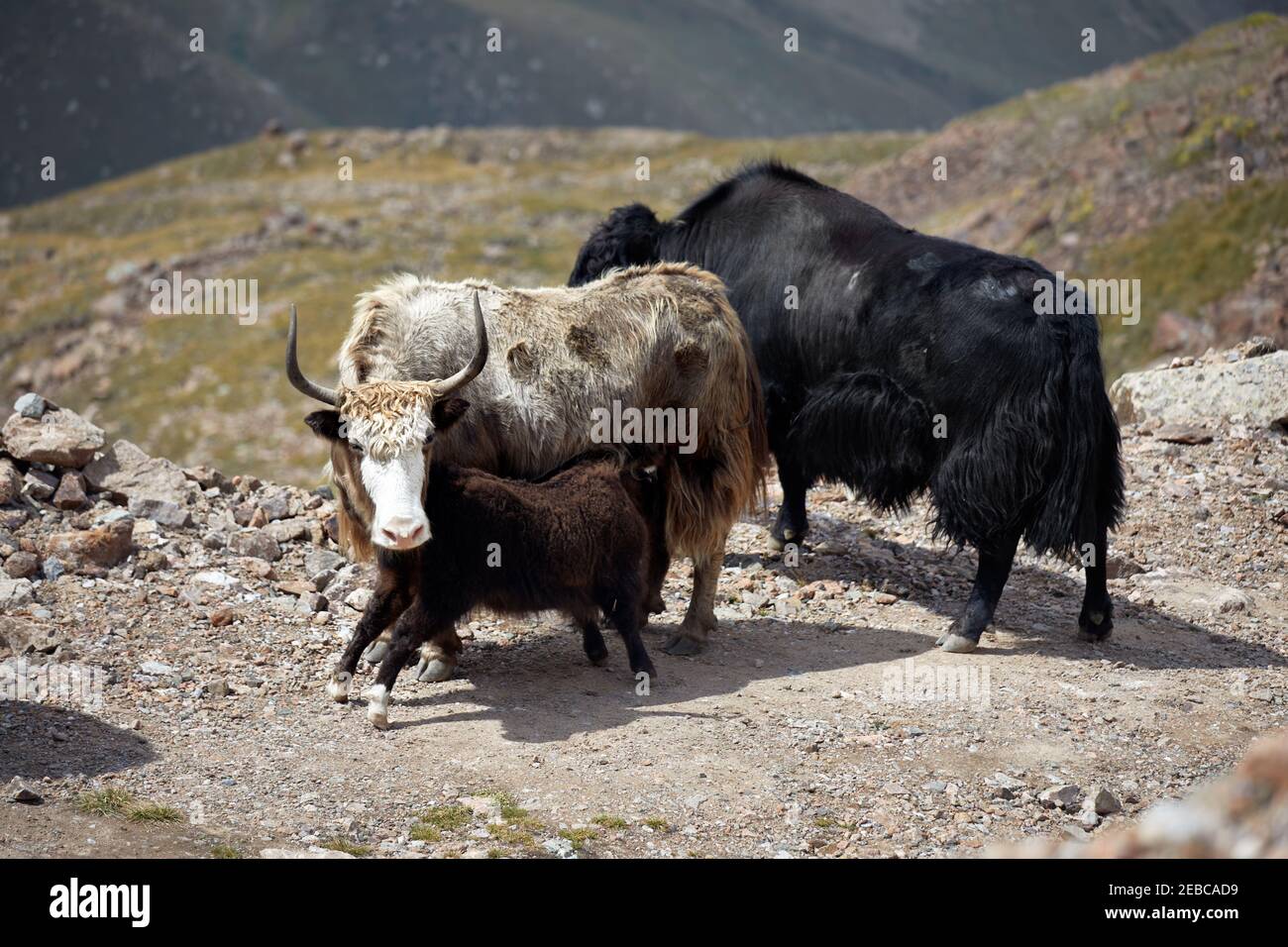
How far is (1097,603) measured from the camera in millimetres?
7520

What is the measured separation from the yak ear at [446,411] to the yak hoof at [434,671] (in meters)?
1.31

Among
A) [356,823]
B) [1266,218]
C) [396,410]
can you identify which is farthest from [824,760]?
[1266,218]

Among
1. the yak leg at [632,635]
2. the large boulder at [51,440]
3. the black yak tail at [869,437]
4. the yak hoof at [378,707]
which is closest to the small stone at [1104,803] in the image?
the yak leg at [632,635]

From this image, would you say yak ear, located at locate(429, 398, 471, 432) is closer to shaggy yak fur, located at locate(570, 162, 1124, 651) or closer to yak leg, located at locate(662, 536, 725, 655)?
yak leg, located at locate(662, 536, 725, 655)

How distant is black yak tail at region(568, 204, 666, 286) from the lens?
880 cm

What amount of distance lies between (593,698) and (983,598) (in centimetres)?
233

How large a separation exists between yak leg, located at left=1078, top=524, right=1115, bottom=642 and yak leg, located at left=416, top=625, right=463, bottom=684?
140 inches

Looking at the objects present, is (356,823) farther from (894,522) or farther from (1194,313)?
(1194,313)

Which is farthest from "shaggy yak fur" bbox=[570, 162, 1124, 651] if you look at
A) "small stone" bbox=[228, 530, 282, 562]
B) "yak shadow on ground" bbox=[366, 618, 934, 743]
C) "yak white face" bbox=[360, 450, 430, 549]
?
"small stone" bbox=[228, 530, 282, 562]

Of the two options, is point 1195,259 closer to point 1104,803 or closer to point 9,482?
point 1104,803

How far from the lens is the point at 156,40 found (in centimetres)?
10856

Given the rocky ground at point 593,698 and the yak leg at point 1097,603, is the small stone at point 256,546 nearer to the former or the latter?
the rocky ground at point 593,698

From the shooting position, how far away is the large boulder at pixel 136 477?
8.30 m

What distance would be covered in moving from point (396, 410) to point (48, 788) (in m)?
2.11
